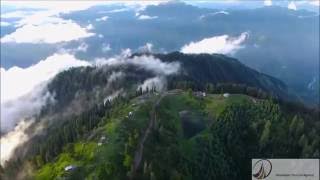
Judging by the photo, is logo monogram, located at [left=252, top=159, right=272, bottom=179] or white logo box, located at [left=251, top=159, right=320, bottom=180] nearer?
white logo box, located at [left=251, top=159, right=320, bottom=180]

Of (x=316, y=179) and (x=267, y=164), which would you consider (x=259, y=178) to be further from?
(x=316, y=179)

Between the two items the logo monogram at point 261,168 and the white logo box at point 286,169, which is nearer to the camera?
the white logo box at point 286,169

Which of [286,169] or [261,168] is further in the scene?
[261,168]

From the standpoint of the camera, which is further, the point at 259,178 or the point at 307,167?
the point at 259,178

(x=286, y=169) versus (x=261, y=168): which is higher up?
(x=286, y=169)

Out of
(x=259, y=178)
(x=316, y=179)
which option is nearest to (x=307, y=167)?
(x=316, y=179)

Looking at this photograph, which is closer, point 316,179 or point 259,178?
point 316,179

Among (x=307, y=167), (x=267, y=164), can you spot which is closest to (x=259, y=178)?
(x=267, y=164)

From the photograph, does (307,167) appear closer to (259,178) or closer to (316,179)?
(316,179)
